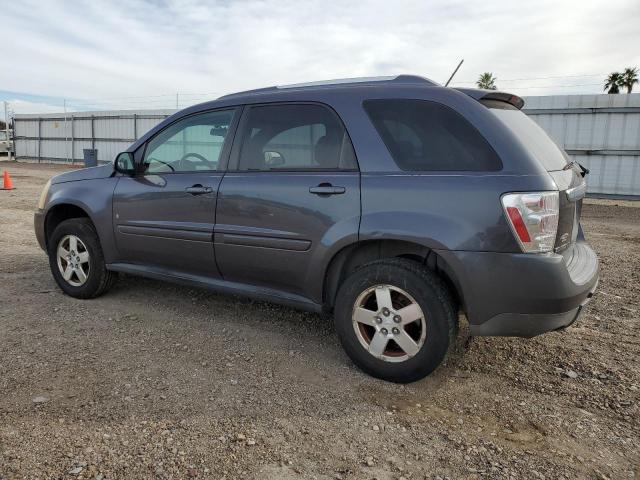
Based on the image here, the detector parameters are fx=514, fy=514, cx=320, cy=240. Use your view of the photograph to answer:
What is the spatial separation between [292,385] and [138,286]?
2.54 m

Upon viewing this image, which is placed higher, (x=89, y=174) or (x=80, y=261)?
(x=89, y=174)

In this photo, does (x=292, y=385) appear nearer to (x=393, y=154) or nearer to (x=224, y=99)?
(x=393, y=154)

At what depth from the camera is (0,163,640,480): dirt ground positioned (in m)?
2.28

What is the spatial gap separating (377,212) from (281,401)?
46.8 inches

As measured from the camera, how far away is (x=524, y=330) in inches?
108

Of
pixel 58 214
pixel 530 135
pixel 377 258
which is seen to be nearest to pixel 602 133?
pixel 530 135

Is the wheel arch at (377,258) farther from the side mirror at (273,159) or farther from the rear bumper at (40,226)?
the rear bumper at (40,226)

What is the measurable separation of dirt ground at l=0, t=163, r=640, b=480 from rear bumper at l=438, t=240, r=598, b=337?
1.52 ft

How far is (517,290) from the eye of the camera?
2.66 metres

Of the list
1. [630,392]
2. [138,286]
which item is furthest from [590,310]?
[138,286]

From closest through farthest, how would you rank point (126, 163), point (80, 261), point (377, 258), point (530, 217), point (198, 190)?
1. point (530, 217)
2. point (377, 258)
3. point (198, 190)
4. point (126, 163)
5. point (80, 261)

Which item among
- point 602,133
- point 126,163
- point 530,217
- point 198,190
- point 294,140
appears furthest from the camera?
point 602,133

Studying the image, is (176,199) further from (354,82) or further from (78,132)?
(78,132)

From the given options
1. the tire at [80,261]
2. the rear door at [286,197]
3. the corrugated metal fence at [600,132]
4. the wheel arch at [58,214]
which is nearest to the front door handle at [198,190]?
the rear door at [286,197]
